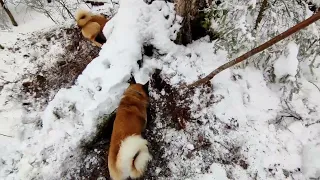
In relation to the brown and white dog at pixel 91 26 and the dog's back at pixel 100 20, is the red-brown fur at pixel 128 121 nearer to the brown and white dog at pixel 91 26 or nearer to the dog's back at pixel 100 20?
the brown and white dog at pixel 91 26

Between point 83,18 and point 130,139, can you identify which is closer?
point 130,139

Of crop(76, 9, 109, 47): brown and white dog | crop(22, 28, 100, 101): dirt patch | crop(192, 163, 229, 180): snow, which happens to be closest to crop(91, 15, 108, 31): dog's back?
crop(76, 9, 109, 47): brown and white dog

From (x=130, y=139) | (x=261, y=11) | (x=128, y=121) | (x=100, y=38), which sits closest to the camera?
(x=130, y=139)

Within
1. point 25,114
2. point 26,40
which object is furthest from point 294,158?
point 26,40

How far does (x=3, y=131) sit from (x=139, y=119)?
2031 mm

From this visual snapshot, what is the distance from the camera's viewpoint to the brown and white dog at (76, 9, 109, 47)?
499 cm

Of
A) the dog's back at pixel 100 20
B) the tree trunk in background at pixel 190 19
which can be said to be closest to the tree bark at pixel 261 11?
the tree trunk in background at pixel 190 19

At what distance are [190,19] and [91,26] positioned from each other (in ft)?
5.83

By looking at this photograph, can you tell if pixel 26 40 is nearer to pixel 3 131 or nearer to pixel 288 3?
pixel 3 131

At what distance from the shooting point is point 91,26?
5.00 m

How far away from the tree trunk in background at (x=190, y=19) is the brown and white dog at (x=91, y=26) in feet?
4.84

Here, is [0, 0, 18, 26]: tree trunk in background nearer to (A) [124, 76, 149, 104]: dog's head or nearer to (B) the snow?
(A) [124, 76, 149, 104]: dog's head

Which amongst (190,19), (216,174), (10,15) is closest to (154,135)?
(216,174)

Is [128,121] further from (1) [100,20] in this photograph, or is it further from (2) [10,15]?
(2) [10,15]
